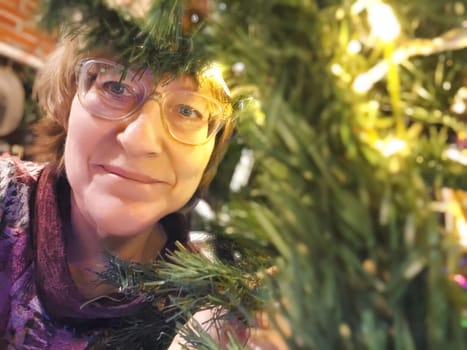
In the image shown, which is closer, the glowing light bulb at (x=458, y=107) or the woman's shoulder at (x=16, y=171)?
the glowing light bulb at (x=458, y=107)

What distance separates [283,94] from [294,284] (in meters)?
0.07

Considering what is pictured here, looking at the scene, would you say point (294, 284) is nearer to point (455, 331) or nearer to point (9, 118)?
point (455, 331)

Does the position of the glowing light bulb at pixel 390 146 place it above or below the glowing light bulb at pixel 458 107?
below

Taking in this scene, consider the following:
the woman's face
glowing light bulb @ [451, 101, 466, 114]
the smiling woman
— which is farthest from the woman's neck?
glowing light bulb @ [451, 101, 466, 114]

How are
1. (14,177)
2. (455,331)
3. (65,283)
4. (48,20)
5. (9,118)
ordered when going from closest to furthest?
(455,331) < (48,20) < (65,283) < (14,177) < (9,118)

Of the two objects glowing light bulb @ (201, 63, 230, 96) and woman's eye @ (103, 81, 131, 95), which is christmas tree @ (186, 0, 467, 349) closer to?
glowing light bulb @ (201, 63, 230, 96)

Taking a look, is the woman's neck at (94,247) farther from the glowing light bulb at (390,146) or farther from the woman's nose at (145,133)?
the glowing light bulb at (390,146)

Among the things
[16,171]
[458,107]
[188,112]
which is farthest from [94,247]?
[458,107]

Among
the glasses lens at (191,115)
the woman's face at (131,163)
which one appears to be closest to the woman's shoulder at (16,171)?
the woman's face at (131,163)

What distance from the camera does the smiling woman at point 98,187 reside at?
490mm

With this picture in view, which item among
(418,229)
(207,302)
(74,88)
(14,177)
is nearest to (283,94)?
(418,229)

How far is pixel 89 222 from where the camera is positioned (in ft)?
2.22

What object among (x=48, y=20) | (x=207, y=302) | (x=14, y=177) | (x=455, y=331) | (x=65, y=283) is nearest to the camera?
(x=455, y=331)

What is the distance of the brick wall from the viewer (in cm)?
202
